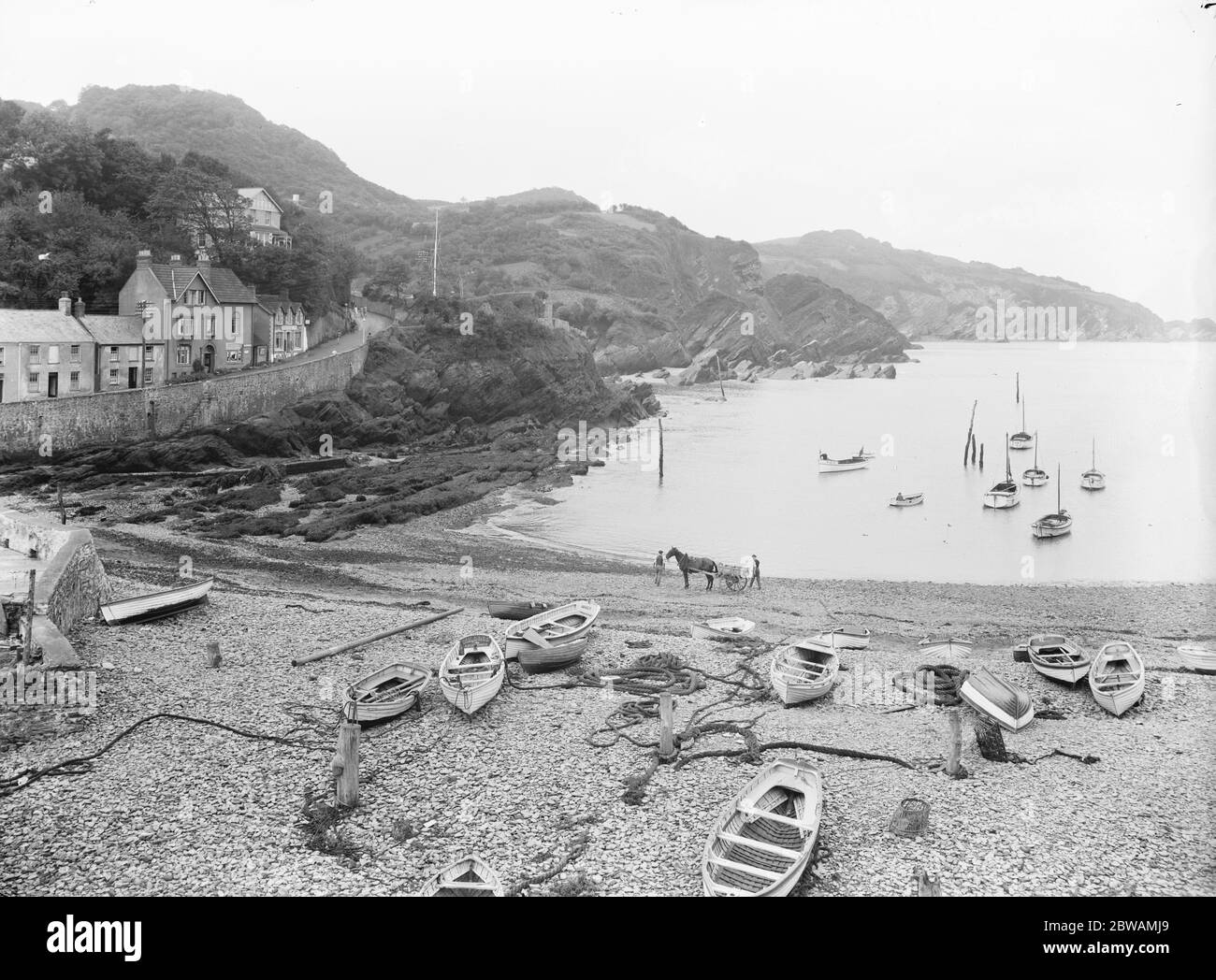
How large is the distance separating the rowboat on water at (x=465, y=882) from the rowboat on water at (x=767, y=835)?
196 cm

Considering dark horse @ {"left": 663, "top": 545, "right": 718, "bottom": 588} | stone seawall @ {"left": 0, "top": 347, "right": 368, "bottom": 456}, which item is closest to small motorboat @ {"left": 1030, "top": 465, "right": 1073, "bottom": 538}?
dark horse @ {"left": 663, "top": 545, "right": 718, "bottom": 588}

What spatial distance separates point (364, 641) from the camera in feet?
56.9

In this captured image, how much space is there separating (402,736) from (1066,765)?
826cm

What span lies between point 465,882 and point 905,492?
35.2 meters

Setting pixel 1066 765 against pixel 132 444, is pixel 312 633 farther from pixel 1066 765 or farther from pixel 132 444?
pixel 132 444

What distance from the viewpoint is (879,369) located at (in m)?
124

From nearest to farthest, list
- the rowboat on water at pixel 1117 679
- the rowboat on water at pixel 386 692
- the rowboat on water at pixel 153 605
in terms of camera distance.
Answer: the rowboat on water at pixel 386 692 < the rowboat on water at pixel 1117 679 < the rowboat on water at pixel 153 605

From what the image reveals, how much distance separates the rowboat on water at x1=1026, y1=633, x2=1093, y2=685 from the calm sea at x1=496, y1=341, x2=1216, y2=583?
14.0 ft

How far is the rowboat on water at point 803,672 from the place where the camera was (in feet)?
49.1

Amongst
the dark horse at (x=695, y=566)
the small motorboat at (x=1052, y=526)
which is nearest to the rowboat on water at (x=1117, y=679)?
the dark horse at (x=695, y=566)

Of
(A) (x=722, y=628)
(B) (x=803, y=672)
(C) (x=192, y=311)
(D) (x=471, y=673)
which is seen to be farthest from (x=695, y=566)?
(C) (x=192, y=311)

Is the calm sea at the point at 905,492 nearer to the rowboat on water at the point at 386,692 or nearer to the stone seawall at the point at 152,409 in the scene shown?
the rowboat on water at the point at 386,692

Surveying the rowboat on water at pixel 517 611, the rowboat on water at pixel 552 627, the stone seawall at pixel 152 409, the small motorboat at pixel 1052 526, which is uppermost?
the stone seawall at pixel 152 409

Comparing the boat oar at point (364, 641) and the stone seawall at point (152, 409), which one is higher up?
the stone seawall at point (152, 409)
